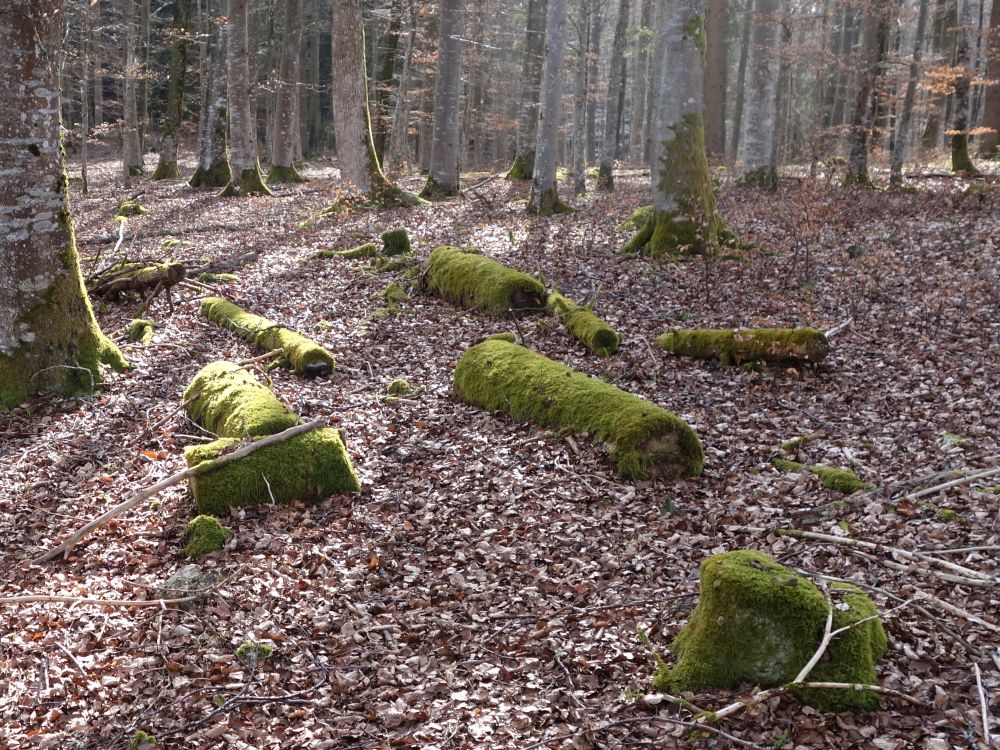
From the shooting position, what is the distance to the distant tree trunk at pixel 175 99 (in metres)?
26.1

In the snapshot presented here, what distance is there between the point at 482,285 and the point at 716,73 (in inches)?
699

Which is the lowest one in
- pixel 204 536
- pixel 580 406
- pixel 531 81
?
pixel 204 536

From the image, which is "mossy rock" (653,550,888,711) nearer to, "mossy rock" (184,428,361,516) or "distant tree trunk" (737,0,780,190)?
"mossy rock" (184,428,361,516)

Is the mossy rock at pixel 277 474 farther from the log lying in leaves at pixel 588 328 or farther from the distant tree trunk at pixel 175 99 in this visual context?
the distant tree trunk at pixel 175 99

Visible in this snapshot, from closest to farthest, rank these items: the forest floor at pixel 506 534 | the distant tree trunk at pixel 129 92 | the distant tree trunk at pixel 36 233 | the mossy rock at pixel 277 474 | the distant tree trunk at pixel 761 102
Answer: the forest floor at pixel 506 534, the mossy rock at pixel 277 474, the distant tree trunk at pixel 36 233, the distant tree trunk at pixel 761 102, the distant tree trunk at pixel 129 92

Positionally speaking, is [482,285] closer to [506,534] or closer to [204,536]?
[506,534]

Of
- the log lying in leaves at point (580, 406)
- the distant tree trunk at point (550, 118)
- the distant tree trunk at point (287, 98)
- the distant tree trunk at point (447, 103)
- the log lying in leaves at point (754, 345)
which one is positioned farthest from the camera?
the distant tree trunk at point (287, 98)

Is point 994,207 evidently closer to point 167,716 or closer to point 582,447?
point 582,447

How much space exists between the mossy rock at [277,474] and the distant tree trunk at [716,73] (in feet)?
69.4

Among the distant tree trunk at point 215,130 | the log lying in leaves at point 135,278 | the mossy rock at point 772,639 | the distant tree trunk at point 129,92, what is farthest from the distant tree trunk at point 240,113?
the mossy rock at point 772,639

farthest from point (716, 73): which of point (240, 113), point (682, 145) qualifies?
point (240, 113)

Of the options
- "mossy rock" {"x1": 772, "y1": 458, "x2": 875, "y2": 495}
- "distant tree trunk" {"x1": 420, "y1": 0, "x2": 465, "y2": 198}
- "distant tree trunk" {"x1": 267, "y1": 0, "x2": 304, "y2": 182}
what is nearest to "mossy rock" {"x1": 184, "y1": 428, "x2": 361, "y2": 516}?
"mossy rock" {"x1": 772, "y1": 458, "x2": 875, "y2": 495}

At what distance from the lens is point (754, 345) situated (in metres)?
8.38

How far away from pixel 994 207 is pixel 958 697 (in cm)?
1305
